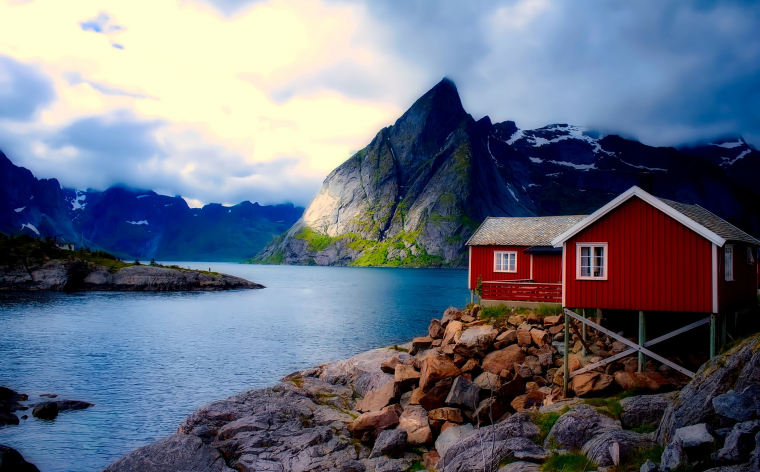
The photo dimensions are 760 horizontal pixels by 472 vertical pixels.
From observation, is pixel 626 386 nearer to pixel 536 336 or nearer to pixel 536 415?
pixel 536 415

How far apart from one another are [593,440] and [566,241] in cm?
1210

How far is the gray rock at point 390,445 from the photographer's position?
58.5 ft

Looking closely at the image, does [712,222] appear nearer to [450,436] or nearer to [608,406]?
[608,406]

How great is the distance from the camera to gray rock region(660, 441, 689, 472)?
10.4 meters

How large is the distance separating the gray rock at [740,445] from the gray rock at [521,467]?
4728mm

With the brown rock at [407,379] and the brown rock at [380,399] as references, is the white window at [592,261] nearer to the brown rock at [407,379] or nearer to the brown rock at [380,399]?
the brown rock at [407,379]

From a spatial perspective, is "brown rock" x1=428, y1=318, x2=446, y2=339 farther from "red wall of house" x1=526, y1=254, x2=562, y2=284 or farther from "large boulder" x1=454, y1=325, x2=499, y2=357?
"red wall of house" x1=526, y1=254, x2=562, y2=284

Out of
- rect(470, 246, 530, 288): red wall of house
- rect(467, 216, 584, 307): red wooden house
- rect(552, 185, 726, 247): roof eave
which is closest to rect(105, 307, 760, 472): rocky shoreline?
rect(552, 185, 726, 247): roof eave

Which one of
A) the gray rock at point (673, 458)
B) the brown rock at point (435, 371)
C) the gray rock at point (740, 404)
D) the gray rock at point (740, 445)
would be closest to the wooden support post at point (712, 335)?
the brown rock at point (435, 371)

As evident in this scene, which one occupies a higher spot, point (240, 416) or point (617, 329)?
point (617, 329)

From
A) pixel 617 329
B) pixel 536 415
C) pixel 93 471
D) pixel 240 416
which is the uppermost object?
pixel 617 329

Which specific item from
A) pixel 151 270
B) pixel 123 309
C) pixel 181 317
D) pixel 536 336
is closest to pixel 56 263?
pixel 151 270

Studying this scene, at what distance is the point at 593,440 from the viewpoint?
14.0m

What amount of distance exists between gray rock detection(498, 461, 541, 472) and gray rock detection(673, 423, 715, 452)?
3.86 m
